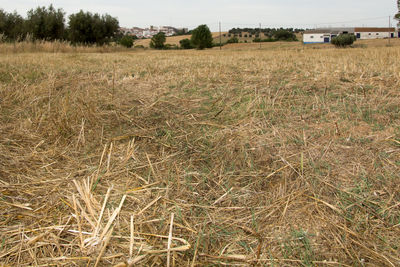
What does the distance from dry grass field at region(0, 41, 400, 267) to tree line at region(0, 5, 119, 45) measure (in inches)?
1012

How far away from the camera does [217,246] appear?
183 centimetres

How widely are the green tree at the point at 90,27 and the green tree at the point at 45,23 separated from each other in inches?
57.4

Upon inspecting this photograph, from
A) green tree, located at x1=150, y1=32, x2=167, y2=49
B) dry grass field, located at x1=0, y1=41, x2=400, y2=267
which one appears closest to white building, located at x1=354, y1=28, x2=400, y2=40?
green tree, located at x1=150, y1=32, x2=167, y2=49

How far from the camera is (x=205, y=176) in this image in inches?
94.2

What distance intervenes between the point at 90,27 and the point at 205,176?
31931 millimetres

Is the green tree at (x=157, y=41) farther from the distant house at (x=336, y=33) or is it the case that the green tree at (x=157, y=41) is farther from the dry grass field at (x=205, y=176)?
the dry grass field at (x=205, y=176)

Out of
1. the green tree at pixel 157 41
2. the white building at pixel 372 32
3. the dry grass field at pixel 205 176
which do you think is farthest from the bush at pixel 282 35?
the dry grass field at pixel 205 176

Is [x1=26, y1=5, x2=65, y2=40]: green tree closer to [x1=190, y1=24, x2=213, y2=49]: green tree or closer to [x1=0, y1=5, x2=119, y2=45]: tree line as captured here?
[x1=0, y1=5, x2=119, y2=45]: tree line

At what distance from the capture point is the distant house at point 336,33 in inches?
3162

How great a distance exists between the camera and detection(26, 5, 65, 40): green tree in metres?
27.3

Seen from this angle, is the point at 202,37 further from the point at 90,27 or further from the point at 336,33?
the point at 336,33

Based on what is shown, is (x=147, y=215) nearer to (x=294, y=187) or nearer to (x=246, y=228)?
(x=246, y=228)

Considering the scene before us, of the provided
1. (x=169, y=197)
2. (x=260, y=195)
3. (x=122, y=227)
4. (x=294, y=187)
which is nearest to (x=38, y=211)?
(x=122, y=227)

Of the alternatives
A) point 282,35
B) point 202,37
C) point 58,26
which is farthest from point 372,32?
point 58,26
